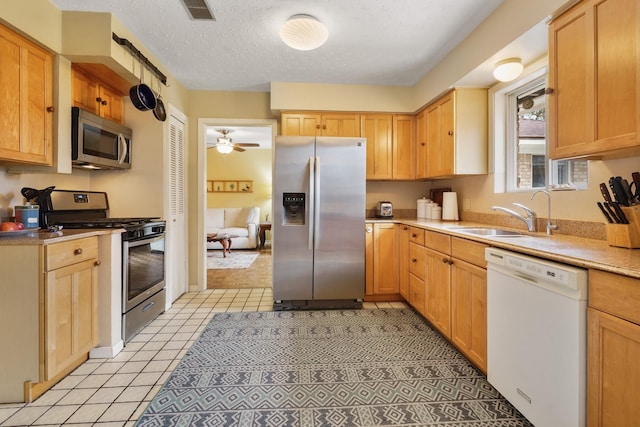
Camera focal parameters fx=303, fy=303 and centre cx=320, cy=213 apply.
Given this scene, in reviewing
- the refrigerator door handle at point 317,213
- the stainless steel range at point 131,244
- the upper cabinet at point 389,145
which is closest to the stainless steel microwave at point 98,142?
the stainless steel range at point 131,244

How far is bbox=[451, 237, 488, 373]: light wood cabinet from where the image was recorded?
181 centimetres

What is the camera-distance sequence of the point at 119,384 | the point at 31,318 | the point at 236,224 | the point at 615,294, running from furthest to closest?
the point at 236,224 < the point at 119,384 < the point at 31,318 < the point at 615,294

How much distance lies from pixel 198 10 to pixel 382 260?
2.70 m

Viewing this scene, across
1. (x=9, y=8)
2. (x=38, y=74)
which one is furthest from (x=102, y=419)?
(x=9, y=8)

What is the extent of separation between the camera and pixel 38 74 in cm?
200

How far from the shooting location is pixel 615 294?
1039mm

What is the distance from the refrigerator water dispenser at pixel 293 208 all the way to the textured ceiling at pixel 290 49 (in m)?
1.28

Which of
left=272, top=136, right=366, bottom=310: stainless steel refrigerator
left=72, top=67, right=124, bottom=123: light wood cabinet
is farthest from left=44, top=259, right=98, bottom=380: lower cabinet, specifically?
left=272, top=136, right=366, bottom=310: stainless steel refrigerator

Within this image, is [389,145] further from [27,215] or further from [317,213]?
[27,215]

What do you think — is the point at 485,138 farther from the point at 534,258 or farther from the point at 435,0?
the point at 534,258

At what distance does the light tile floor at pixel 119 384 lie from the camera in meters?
1.53

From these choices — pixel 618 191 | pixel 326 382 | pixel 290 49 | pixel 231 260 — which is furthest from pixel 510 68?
pixel 231 260

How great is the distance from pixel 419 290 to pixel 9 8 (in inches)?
135

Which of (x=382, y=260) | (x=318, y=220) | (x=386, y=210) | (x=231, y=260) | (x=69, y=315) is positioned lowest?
(x=231, y=260)
